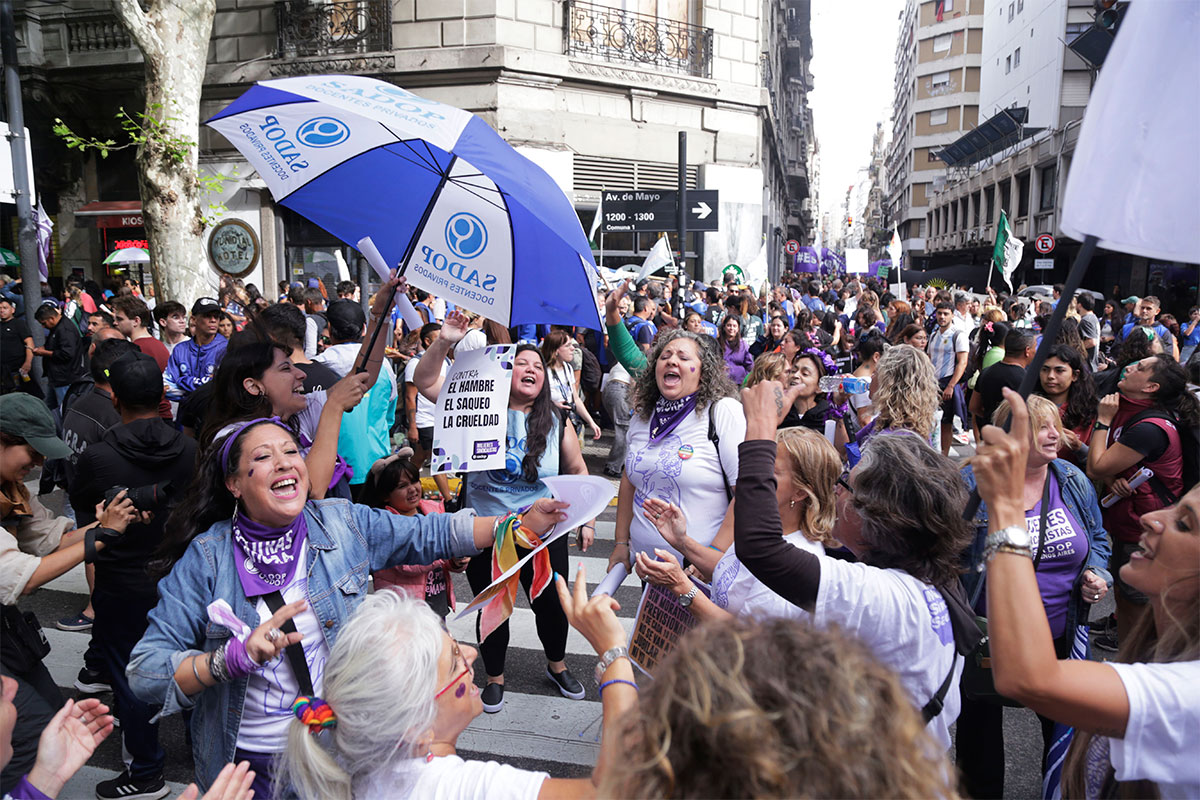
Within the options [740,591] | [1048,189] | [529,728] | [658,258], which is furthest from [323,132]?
[1048,189]

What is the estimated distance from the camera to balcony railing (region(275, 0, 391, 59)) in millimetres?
17938

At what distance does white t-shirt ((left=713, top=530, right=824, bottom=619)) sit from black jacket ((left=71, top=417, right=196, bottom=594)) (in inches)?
89.9

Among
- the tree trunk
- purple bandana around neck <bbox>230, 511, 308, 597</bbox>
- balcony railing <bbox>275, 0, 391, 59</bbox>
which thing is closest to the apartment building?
balcony railing <bbox>275, 0, 391, 59</bbox>

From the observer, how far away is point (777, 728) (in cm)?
102

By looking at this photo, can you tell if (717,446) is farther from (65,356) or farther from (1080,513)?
(65,356)

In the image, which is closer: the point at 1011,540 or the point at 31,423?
the point at 1011,540

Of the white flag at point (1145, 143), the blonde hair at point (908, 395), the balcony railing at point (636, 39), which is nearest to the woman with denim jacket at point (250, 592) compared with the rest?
the white flag at point (1145, 143)

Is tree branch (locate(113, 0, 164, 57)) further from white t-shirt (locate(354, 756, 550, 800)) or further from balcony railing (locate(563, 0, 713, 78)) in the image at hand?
white t-shirt (locate(354, 756, 550, 800))

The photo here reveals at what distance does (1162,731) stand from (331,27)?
20288 millimetres

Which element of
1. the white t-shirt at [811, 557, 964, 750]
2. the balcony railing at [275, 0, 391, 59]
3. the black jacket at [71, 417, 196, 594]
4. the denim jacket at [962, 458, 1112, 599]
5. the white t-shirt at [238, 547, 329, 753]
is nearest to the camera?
the white t-shirt at [811, 557, 964, 750]

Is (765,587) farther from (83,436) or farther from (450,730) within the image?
(83,436)

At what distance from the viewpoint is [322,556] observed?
2424mm

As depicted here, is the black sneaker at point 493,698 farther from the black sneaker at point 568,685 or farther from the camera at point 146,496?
the camera at point 146,496

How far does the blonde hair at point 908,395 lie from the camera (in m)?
4.16
